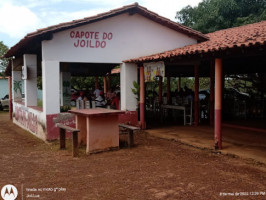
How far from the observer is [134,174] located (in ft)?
18.2

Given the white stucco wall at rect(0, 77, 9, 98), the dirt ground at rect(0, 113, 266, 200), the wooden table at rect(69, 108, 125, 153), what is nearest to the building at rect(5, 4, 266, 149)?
the dirt ground at rect(0, 113, 266, 200)

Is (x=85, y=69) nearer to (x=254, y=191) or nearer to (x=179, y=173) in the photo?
(x=179, y=173)

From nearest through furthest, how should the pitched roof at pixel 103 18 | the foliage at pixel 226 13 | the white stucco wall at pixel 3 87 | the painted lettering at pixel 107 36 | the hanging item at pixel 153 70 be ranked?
the pitched roof at pixel 103 18
the hanging item at pixel 153 70
the painted lettering at pixel 107 36
the foliage at pixel 226 13
the white stucco wall at pixel 3 87

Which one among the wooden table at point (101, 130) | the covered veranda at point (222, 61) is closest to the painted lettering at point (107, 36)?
the covered veranda at point (222, 61)

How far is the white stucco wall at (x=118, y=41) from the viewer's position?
9.16m

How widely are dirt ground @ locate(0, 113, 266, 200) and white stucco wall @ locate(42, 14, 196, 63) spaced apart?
3.18m

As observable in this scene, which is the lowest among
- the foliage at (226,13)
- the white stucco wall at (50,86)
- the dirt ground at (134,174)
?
the dirt ground at (134,174)

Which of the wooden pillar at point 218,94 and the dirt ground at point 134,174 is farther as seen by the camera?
the wooden pillar at point 218,94

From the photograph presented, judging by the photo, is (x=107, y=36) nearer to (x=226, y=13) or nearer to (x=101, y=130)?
(x=101, y=130)

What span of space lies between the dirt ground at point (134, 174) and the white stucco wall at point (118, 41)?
3.18 meters

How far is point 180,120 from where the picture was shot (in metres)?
12.8

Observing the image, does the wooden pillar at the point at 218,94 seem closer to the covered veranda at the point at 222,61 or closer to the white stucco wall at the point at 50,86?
the covered veranda at the point at 222,61

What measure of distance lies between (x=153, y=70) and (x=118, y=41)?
1.70 metres

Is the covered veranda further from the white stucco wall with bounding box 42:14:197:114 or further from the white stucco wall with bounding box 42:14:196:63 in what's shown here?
the white stucco wall with bounding box 42:14:196:63
